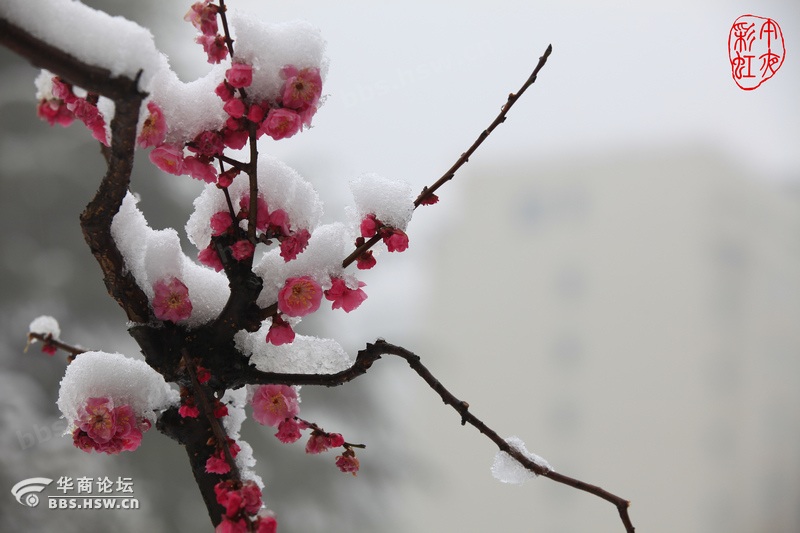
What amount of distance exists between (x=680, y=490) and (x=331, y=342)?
336 centimetres

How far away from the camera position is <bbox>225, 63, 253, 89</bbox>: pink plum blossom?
0.90 feet

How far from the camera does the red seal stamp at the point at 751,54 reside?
0.91 metres

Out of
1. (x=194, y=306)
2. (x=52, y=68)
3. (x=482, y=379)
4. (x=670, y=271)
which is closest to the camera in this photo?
(x=52, y=68)

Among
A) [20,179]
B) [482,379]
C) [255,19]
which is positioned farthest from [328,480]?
[482,379]

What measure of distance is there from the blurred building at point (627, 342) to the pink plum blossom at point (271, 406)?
7.81 ft

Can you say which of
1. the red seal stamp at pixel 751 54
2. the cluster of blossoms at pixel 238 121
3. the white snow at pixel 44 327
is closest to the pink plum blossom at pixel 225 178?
the cluster of blossoms at pixel 238 121

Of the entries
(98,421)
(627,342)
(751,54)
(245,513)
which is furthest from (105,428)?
(627,342)

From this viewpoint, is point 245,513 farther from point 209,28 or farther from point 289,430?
point 209,28

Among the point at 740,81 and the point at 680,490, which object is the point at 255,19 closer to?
the point at 740,81

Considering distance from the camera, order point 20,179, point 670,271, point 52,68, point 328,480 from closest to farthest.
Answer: point 52,68 → point 20,179 → point 328,480 → point 670,271

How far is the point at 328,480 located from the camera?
69.7 inches

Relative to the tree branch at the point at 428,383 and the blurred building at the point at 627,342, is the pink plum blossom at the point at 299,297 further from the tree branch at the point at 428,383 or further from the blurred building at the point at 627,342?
the blurred building at the point at 627,342

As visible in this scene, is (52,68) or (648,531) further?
(648,531)

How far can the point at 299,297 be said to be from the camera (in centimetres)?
31
